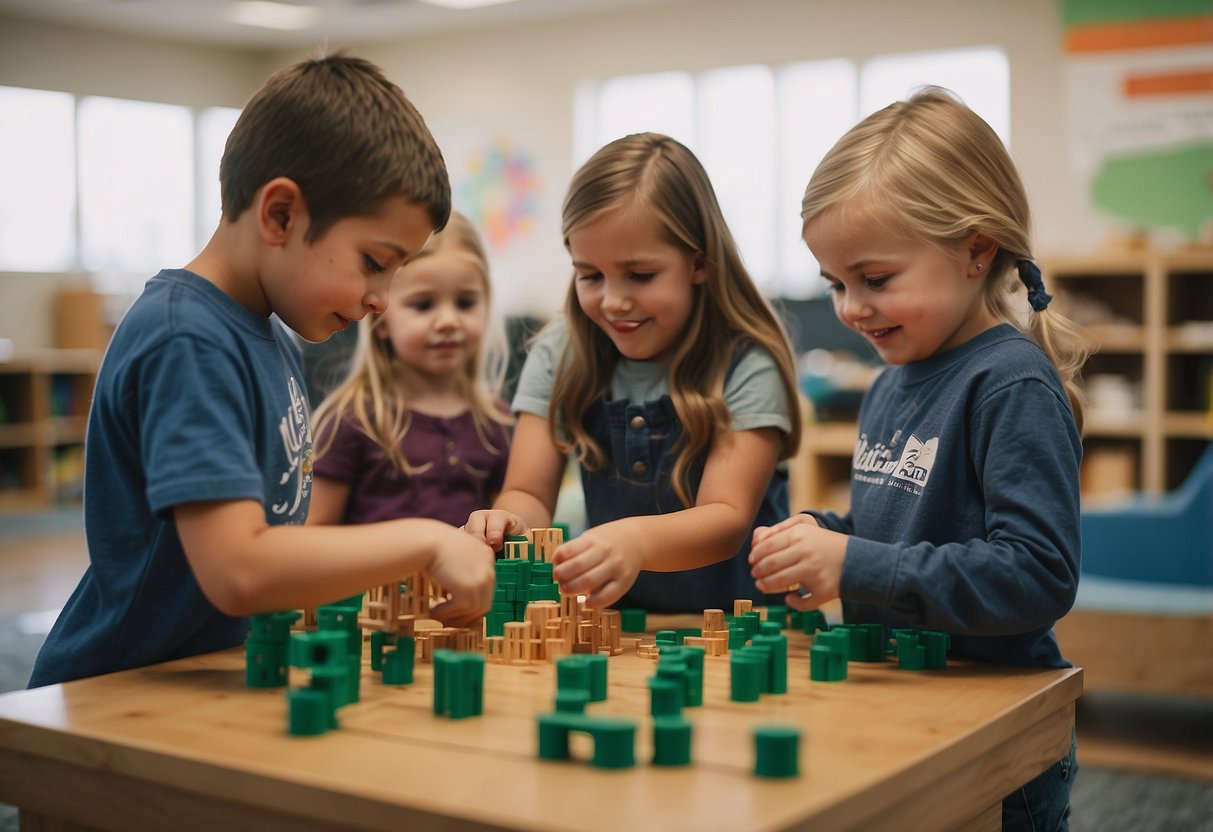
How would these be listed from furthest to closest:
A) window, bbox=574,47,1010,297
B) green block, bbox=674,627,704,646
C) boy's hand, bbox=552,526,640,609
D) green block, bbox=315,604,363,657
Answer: window, bbox=574,47,1010,297 < green block, bbox=674,627,704,646 < boy's hand, bbox=552,526,640,609 < green block, bbox=315,604,363,657

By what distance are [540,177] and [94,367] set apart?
401 centimetres

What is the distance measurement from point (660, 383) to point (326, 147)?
0.73 metres

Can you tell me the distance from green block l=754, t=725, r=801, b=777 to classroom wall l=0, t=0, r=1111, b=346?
7.34 m

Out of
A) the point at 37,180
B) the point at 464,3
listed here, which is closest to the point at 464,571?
the point at 464,3

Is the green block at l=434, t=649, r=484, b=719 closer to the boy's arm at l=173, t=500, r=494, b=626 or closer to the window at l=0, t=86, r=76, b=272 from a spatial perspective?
the boy's arm at l=173, t=500, r=494, b=626

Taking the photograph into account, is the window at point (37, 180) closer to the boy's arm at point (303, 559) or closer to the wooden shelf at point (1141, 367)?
the wooden shelf at point (1141, 367)

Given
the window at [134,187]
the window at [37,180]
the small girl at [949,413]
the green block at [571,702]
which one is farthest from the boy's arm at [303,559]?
the window at [134,187]

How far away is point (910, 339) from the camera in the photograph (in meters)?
1.54

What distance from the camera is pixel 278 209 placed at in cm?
132

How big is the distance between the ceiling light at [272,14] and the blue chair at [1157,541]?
811 centimetres

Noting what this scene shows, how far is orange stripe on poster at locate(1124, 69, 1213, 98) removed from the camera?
297 inches

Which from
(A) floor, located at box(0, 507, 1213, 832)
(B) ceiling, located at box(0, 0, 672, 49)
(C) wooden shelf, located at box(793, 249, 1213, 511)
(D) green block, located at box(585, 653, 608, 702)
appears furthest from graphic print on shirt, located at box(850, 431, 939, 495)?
(B) ceiling, located at box(0, 0, 672, 49)

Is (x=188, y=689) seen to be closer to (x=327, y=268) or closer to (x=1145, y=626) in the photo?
(x=327, y=268)

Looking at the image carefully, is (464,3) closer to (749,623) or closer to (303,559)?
(749,623)
